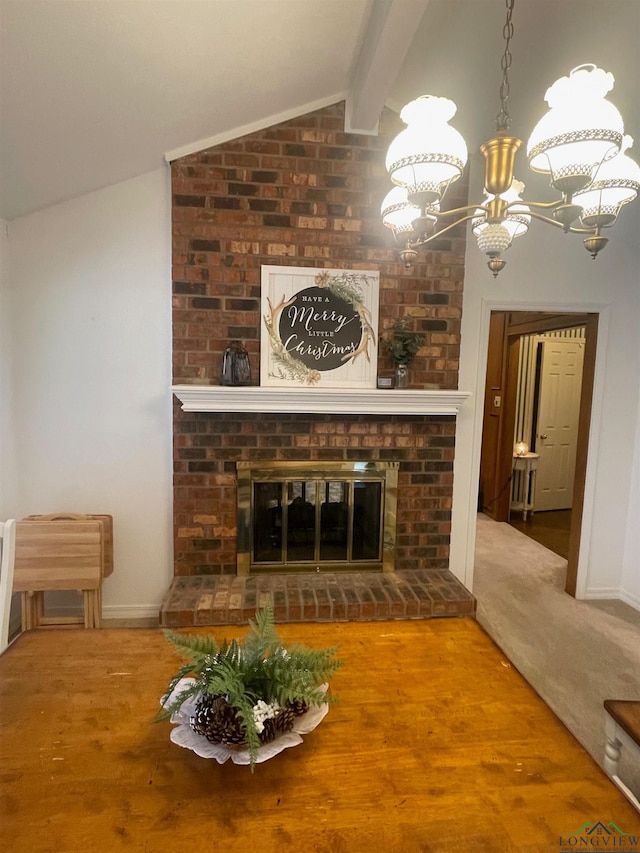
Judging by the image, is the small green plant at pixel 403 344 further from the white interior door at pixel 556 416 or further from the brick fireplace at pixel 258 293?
the white interior door at pixel 556 416

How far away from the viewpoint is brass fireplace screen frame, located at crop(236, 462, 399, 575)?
2621 mm

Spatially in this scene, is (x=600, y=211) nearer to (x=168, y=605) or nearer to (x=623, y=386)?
(x=623, y=386)

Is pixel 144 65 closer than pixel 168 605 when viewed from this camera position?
Yes

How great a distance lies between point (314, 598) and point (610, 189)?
2.07m

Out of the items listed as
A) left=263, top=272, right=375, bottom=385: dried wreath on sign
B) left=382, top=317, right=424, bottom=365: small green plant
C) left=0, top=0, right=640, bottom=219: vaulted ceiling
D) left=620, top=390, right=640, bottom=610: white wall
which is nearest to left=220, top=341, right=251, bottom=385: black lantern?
left=263, top=272, right=375, bottom=385: dried wreath on sign

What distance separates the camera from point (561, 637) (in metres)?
2.65

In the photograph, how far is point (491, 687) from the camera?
3.90 ft

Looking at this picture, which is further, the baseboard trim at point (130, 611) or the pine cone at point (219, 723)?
the baseboard trim at point (130, 611)

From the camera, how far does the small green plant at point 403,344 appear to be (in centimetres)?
252

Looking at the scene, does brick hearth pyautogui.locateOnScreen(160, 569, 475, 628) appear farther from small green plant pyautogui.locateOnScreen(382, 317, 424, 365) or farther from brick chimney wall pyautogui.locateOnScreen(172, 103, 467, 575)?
small green plant pyautogui.locateOnScreen(382, 317, 424, 365)

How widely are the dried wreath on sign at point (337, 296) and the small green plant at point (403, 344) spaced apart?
13 centimetres

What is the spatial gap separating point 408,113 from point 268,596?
212cm

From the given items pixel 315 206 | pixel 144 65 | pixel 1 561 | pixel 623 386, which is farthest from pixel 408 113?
pixel 623 386

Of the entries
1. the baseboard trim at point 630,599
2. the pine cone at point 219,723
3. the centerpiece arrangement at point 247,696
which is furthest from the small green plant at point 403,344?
the baseboard trim at point 630,599
